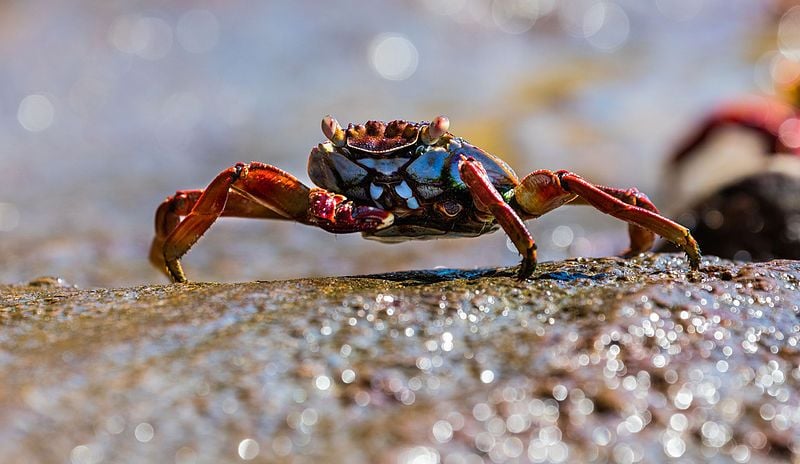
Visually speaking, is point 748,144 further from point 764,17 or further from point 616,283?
point 764,17

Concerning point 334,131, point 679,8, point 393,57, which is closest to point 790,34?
point 679,8

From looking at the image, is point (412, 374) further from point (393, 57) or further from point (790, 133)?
point (393, 57)

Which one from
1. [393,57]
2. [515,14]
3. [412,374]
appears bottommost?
[393,57]

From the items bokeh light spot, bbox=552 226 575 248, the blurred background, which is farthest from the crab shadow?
bokeh light spot, bbox=552 226 575 248

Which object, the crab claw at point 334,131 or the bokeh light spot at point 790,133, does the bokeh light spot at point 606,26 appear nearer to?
the bokeh light spot at point 790,133

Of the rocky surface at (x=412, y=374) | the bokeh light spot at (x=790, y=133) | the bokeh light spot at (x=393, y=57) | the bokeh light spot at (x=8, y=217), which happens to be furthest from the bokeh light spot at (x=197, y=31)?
the rocky surface at (x=412, y=374)
